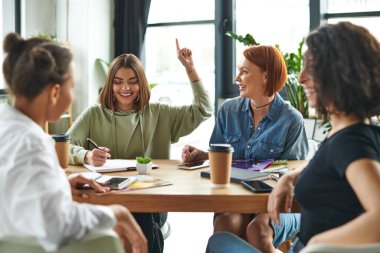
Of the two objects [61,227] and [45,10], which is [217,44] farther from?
[61,227]

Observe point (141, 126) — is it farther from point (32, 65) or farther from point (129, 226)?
point (32, 65)

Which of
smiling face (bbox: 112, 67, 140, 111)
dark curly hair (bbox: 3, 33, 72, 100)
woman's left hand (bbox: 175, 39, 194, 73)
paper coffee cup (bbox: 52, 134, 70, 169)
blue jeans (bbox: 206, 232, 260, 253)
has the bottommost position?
blue jeans (bbox: 206, 232, 260, 253)

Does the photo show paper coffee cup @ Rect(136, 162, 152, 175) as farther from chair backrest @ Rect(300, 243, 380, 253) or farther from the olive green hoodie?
chair backrest @ Rect(300, 243, 380, 253)

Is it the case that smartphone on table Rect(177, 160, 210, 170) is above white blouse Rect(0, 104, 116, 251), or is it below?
below

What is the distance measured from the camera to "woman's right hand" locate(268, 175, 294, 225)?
5.16ft

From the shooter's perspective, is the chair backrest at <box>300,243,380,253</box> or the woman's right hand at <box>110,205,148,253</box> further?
the woman's right hand at <box>110,205,148,253</box>

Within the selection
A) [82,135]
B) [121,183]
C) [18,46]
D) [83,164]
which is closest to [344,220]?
[121,183]

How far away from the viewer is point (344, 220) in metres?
1.31

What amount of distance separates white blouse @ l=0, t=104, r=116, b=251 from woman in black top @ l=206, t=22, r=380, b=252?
58 cm

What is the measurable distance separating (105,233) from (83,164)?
1.05 metres

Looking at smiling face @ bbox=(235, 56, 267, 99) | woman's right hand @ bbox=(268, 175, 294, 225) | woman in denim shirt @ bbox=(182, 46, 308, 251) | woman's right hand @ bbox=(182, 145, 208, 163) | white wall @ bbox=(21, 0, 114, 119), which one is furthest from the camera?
white wall @ bbox=(21, 0, 114, 119)

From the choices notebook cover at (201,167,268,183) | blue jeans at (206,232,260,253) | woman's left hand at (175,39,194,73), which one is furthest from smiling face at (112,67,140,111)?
blue jeans at (206,232,260,253)

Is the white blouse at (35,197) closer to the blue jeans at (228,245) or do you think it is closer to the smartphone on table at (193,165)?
the blue jeans at (228,245)

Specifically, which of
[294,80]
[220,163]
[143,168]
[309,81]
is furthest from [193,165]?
[294,80]
